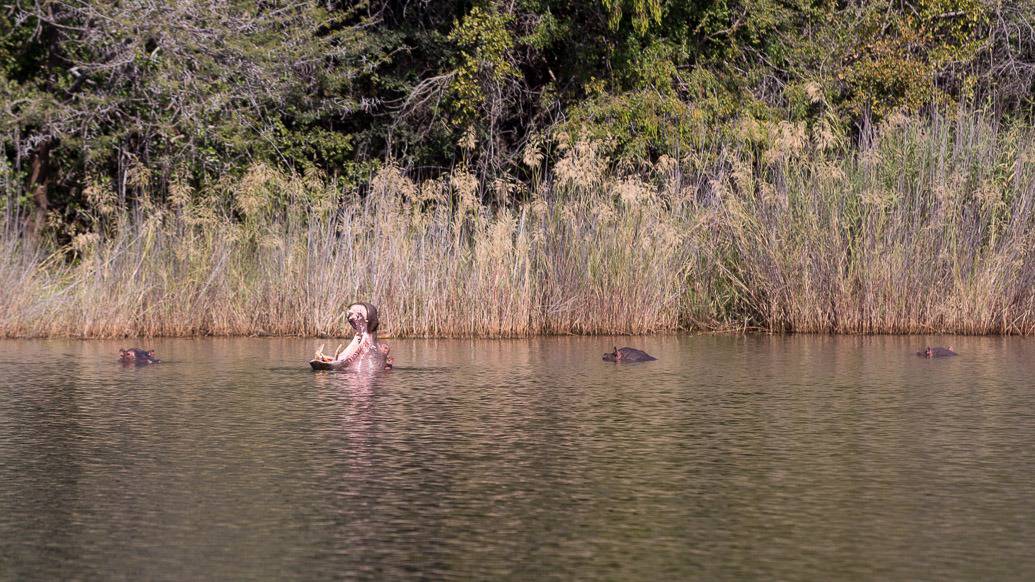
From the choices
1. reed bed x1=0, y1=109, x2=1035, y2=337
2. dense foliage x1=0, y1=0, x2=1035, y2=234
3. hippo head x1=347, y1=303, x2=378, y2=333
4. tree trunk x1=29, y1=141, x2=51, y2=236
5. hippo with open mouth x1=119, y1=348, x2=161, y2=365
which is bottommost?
hippo with open mouth x1=119, y1=348, x2=161, y2=365

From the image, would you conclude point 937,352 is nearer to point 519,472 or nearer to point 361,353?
point 361,353

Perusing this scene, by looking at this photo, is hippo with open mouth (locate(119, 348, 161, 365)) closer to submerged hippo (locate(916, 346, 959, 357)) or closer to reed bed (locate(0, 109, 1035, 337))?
reed bed (locate(0, 109, 1035, 337))

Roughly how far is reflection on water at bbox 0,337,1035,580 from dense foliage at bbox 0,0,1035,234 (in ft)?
24.8

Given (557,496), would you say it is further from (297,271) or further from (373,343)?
(297,271)

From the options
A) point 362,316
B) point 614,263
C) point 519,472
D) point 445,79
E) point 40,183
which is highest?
point 445,79

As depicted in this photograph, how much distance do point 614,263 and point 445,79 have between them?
23.2 ft

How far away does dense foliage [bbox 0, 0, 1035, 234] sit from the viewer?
18.3 m

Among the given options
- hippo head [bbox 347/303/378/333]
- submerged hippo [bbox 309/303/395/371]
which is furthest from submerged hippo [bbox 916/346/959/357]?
Answer: hippo head [bbox 347/303/378/333]

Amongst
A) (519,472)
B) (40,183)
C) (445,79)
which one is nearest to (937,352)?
(519,472)

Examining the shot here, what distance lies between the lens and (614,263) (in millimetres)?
14688

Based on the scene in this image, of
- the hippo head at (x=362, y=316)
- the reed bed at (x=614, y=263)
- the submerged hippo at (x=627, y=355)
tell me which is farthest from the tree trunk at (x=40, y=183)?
the submerged hippo at (x=627, y=355)

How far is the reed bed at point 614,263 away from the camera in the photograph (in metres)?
14.4

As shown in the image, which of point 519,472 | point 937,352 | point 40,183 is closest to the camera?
point 519,472

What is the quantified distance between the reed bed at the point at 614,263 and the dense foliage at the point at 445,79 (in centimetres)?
190
